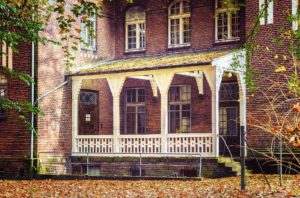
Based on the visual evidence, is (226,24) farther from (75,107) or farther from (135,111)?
(75,107)

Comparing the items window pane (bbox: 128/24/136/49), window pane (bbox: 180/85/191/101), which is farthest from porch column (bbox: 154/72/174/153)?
window pane (bbox: 128/24/136/49)

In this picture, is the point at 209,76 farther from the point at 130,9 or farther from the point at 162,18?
the point at 130,9

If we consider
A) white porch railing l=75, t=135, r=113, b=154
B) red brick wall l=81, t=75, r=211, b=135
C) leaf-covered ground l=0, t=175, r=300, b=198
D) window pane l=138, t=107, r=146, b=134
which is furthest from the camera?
window pane l=138, t=107, r=146, b=134

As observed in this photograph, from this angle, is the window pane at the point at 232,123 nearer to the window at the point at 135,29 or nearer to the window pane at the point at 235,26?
the window pane at the point at 235,26

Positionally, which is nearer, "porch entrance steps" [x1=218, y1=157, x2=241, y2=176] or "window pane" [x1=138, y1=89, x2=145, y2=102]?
"porch entrance steps" [x1=218, y1=157, x2=241, y2=176]

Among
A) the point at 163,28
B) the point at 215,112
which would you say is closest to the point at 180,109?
the point at 163,28

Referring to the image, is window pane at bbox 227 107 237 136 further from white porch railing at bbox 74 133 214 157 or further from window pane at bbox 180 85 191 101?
window pane at bbox 180 85 191 101

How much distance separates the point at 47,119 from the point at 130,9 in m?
6.84

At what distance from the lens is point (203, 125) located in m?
23.9

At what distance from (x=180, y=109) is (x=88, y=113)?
13.2 feet

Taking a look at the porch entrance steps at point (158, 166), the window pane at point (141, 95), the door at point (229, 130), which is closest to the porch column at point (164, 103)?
the porch entrance steps at point (158, 166)

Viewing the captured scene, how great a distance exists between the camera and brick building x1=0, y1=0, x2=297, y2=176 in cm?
2142

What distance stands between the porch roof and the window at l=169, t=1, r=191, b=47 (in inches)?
34.0

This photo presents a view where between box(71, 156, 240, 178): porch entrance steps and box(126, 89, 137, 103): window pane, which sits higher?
box(126, 89, 137, 103): window pane
